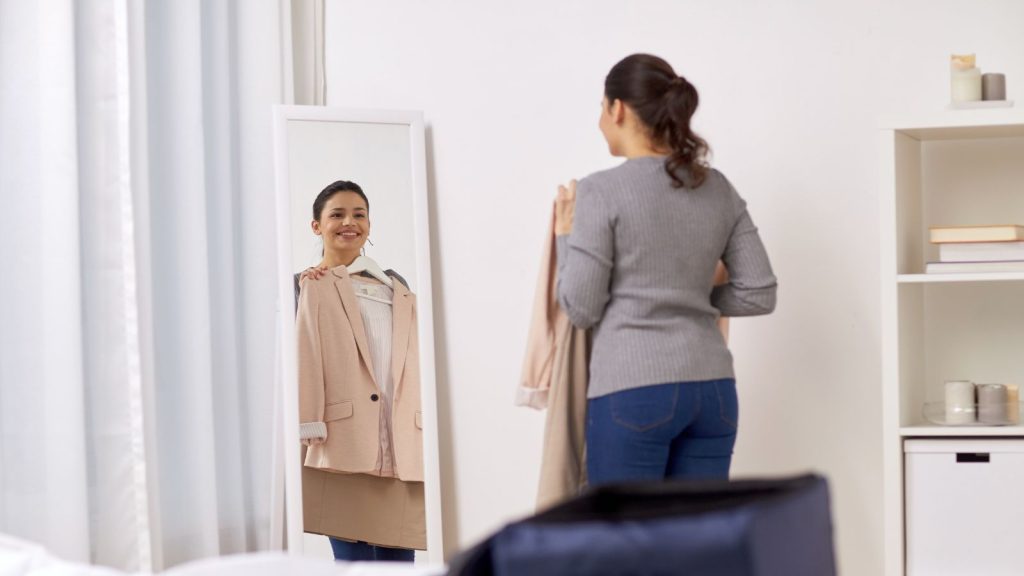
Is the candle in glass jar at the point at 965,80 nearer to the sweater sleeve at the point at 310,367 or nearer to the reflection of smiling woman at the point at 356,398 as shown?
the reflection of smiling woman at the point at 356,398

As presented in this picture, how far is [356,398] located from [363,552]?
418 mm

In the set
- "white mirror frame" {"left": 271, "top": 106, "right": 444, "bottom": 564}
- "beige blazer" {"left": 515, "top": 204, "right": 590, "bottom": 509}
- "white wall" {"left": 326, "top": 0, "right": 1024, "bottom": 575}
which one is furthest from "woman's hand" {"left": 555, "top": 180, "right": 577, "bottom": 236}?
"white mirror frame" {"left": 271, "top": 106, "right": 444, "bottom": 564}

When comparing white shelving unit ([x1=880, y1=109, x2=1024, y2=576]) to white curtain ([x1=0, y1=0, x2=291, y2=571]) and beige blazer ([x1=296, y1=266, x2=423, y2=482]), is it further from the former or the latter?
white curtain ([x1=0, y1=0, x2=291, y2=571])

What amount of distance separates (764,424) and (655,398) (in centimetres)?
84

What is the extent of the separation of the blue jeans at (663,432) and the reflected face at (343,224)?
3.38 feet

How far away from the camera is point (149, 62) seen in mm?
2689

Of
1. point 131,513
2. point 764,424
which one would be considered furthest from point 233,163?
point 764,424

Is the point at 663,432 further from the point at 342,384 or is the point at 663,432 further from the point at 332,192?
the point at 332,192

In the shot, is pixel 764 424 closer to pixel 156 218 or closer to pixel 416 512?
pixel 416 512

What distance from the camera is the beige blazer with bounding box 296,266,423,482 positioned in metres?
2.93

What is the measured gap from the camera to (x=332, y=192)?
300cm

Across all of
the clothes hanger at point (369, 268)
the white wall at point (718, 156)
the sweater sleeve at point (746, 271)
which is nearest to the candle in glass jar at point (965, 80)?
the white wall at point (718, 156)

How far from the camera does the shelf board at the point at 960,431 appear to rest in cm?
238

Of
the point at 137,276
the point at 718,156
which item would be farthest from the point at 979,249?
the point at 137,276
